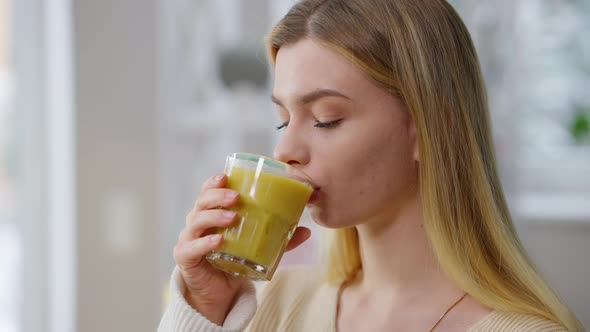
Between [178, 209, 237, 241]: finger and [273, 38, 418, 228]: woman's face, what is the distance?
0.43 feet

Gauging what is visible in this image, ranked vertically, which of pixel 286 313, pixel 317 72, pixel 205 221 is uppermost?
pixel 317 72

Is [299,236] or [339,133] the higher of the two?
[339,133]

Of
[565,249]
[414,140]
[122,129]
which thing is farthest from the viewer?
[565,249]

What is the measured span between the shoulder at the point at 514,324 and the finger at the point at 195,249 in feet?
1.45

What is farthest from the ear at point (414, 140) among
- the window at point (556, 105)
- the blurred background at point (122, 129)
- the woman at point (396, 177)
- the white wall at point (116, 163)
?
the window at point (556, 105)

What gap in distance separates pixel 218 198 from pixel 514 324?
52 cm

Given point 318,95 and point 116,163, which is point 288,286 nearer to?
point 318,95

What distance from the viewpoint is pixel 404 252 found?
4.04 feet

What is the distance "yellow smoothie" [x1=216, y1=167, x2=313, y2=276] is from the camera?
1067 mm

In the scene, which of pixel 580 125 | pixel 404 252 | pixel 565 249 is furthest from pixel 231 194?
pixel 580 125

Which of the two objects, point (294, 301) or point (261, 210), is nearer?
point (261, 210)

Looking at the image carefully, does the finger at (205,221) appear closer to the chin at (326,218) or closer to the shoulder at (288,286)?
the chin at (326,218)

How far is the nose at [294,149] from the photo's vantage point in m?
1.12

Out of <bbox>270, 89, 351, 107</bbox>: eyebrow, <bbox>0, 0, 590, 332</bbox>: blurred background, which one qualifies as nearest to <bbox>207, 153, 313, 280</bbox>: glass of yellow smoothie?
<bbox>270, 89, 351, 107</bbox>: eyebrow
